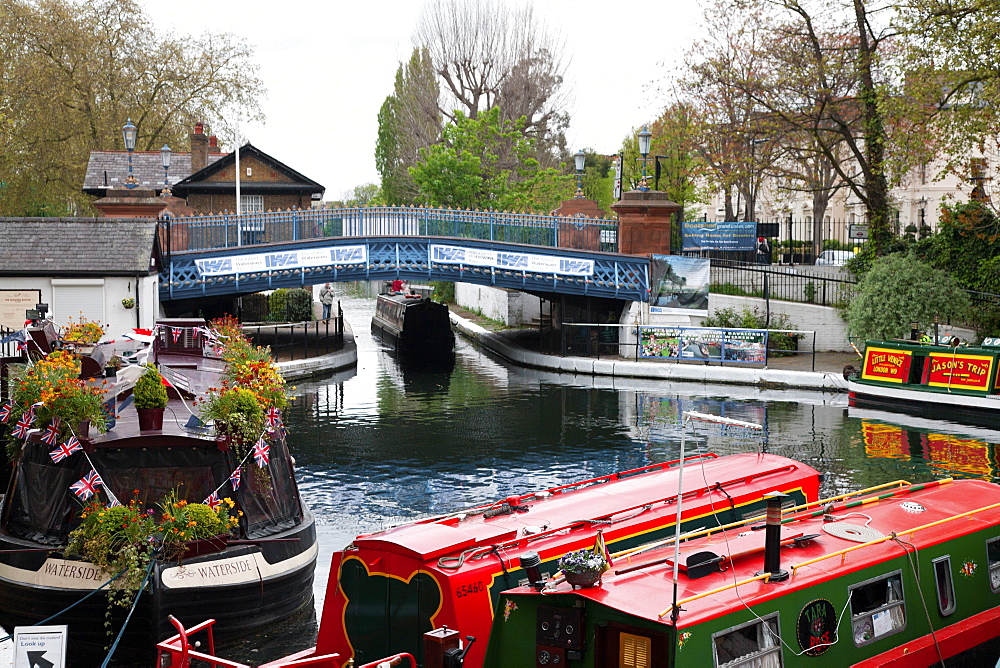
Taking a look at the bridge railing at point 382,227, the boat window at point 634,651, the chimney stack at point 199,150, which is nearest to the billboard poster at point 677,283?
the bridge railing at point 382,227

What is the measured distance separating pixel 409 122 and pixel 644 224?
119 feet

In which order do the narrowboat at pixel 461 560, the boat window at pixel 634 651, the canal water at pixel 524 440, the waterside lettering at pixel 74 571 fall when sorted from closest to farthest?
the boat window at pixel 634 651 → the narrowboat at pixel 461 560 → the waterside lettering at pixel 74 571 → the canal water at pixel 524 440

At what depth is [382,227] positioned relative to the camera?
129 ft

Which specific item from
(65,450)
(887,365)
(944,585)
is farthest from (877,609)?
(887,365)

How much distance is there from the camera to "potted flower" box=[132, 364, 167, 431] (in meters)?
14.3

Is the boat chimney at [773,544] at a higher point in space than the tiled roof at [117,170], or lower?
lower

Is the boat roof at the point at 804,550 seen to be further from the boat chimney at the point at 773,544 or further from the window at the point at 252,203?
the window at the point at 252,203

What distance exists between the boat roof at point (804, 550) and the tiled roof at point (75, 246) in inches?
942

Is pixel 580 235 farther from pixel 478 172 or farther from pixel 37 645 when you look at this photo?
pixel 37 645

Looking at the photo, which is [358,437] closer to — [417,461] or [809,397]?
[417,461]


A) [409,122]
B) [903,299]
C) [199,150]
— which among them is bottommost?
[903,299]

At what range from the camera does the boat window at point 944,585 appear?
11758 millimetres

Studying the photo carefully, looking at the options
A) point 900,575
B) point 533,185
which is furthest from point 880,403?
point 533,185

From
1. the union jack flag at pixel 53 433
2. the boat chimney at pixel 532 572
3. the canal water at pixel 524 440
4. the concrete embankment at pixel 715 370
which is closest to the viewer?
the boat chimney at pixel 532 572
